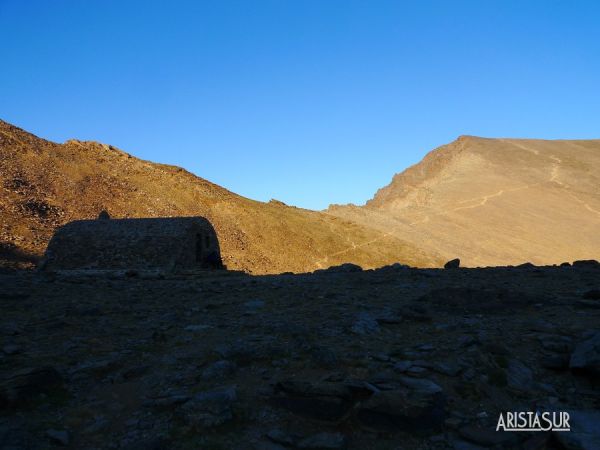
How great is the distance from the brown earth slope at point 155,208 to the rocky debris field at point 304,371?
21708mm

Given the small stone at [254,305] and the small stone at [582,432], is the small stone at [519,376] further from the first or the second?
the small stone at [254,305]

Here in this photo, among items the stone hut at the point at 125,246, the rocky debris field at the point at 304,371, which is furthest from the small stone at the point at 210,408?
the stone hut at the point at 125,246

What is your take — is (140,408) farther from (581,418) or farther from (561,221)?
(561,221)

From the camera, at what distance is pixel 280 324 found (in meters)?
7.82

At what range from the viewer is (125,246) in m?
19.1

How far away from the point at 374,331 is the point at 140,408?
364cm

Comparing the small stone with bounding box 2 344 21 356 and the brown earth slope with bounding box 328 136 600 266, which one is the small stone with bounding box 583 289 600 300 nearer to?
the small stone with bounding box 2 344 21 356

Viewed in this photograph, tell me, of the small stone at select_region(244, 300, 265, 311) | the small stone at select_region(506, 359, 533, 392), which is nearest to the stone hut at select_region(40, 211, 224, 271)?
the small stone at select_region(244, 300, 265, 311)

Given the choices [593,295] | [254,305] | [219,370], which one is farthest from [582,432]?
[254,305]

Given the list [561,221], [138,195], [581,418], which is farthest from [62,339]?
[561,221]

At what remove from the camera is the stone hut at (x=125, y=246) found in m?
18.7

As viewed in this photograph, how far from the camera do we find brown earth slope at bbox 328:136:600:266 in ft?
161

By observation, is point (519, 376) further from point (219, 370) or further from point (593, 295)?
point (593, 295)

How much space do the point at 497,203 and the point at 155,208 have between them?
4324 centimetres
